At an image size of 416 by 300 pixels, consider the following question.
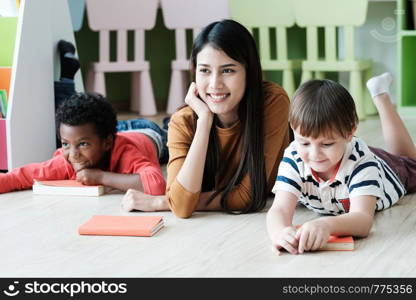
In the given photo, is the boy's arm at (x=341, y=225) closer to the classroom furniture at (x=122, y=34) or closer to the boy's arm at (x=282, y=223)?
the boy's arm at (x=282, y=223)

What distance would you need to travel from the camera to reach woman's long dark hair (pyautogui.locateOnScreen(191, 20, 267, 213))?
1.88 m

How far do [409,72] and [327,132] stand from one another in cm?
229

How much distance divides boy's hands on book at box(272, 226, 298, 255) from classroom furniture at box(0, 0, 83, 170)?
3.94 feet

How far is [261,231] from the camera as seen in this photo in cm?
182

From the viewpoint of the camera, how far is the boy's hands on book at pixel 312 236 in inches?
62.9

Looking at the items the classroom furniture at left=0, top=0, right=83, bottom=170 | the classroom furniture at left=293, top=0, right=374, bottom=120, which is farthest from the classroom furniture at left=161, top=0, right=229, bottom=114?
the classroom furniture at left=0, top=0, right=83, bottom=170

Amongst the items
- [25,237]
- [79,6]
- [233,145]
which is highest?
[79,6]

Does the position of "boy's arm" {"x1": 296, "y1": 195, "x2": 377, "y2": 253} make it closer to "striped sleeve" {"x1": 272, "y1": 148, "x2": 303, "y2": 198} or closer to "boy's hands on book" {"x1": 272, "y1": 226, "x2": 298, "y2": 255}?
"boy's hands on book" {"x1": 272, "y1": 226, "x2": 298, "y2": 255}

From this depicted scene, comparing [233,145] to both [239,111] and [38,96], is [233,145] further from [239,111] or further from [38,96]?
[38,96]

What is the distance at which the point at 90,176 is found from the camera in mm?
2268

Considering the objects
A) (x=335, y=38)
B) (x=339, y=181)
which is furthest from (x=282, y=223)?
(x=335, y=38)

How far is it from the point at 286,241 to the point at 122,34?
2.59 m

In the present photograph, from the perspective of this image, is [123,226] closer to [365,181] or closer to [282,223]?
[282,223]

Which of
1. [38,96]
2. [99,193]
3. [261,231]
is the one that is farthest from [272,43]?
[261,231]
